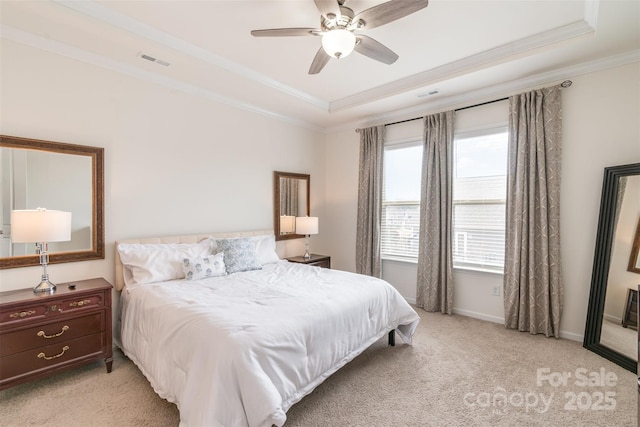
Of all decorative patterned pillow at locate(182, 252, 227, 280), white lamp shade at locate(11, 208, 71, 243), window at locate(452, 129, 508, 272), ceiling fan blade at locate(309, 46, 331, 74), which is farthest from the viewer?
window at locate(452, 129, 508, 272)

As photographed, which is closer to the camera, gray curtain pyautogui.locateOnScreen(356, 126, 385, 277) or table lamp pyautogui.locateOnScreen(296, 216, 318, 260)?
table lamp pyautogui.locateOnScreen(296, 216, 318, 260)

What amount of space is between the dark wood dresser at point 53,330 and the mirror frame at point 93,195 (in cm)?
26

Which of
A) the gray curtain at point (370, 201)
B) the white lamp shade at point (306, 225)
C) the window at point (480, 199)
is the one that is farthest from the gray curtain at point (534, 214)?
the white lamp shade at point (306, 225)

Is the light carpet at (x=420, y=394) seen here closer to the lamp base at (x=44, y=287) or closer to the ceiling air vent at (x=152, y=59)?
the lamp base at (x=44, y=287)

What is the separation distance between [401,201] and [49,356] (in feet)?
13.6

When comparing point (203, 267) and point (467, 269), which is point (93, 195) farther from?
point (467, 269)

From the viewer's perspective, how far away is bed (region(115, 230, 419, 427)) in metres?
1.51

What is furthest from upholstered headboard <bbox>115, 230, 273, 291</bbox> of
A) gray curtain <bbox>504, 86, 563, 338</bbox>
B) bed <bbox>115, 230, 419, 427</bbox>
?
gray curtain <bbox>504, 86, 563, 338</bbox>

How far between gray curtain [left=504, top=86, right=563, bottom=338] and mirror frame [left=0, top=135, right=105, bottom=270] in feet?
14.2

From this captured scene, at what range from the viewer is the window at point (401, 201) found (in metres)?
4.29

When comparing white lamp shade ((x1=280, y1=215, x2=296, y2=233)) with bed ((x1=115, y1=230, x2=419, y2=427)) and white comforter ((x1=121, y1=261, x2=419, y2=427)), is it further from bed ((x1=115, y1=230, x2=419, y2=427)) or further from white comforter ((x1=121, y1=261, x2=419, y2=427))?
white comforter ((x1=121, y1=261, x2=419, y2=427))

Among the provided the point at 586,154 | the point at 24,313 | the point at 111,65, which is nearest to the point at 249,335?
the point at 24,313

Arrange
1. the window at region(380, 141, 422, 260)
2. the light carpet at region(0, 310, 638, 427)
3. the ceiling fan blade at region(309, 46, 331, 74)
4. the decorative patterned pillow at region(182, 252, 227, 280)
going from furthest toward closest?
the window at region(380, 141, 422, 260) < the decorative patterned pillow at region(182, 252, 227, 280) < the ceiling fan blade at region(309, 46, 331, 74) < the light carpet at region(0, 310, 638, 427)

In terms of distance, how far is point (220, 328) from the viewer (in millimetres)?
1691
